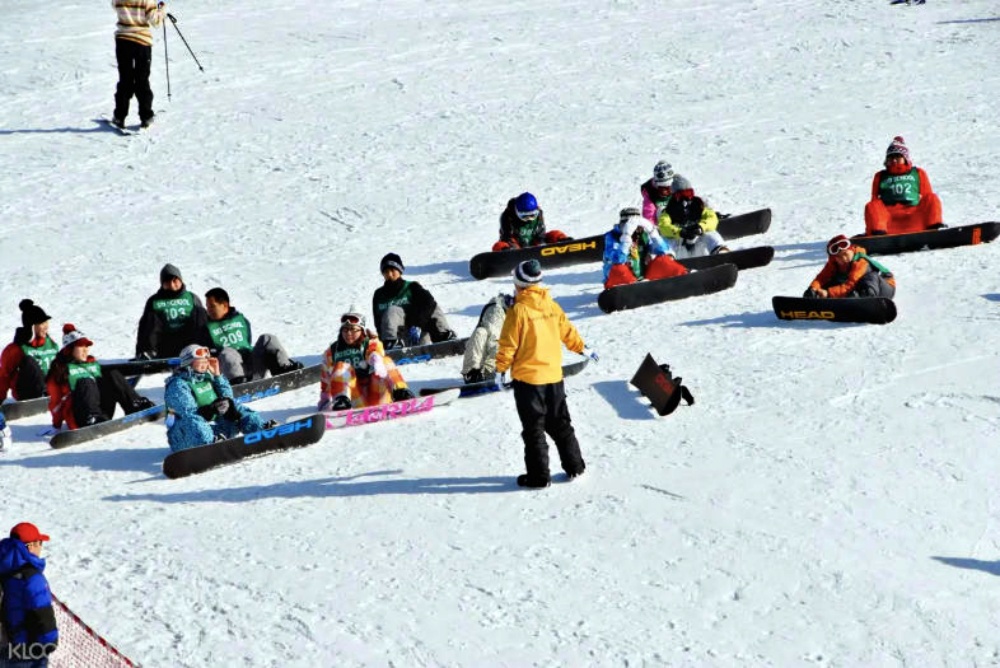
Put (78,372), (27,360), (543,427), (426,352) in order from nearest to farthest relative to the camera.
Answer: (543,427), (78,372), (27,360), (426,352)

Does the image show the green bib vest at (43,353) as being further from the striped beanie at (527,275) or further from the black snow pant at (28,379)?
the striped beanie at (527,275)

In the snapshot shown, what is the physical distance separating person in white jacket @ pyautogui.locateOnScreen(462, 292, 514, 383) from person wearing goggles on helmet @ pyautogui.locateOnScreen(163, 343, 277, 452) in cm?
158

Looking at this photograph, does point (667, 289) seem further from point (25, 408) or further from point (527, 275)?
point (25, 408)

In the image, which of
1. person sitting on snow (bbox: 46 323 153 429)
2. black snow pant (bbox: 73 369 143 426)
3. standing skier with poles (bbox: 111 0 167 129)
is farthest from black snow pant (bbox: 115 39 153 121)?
black snow pant (bbox: 73 369 143 426)

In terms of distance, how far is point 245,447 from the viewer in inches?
383

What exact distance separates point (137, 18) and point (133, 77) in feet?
2.86

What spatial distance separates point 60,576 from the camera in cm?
809

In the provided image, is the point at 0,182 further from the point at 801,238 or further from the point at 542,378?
the point at 542,378

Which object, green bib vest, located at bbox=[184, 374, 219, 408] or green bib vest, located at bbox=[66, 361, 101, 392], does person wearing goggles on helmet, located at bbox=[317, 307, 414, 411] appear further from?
green bib vest, located at bbox=[66, 361, 101, 392]

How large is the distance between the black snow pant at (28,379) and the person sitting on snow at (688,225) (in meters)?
6.05

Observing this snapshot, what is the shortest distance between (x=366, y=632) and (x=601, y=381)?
4134 mm

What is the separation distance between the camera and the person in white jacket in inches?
423

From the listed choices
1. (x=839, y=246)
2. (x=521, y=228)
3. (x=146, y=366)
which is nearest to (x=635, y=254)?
(x=521, y=228)

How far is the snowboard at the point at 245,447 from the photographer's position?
9539mm
